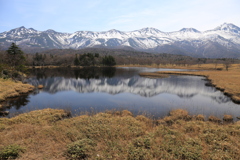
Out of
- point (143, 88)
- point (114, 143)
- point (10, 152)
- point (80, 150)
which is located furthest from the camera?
point (143, 88)

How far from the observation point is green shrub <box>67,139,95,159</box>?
35.4 ft

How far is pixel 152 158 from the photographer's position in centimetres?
1032

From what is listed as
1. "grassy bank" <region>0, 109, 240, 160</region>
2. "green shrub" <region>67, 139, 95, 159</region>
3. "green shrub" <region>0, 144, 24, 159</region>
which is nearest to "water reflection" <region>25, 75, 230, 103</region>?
"grassy bank" <region>0, 109, 240, 160</region>

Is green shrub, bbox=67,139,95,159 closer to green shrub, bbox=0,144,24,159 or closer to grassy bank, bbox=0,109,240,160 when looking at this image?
grassy bank, bbox=0,109,240,160

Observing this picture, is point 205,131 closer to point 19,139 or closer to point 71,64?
point 19,139

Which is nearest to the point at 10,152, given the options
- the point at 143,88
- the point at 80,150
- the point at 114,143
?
the point at 80,150

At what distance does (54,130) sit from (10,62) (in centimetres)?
6950

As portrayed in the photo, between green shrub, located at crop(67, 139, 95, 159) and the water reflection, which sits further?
the water reflection

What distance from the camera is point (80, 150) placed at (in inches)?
433

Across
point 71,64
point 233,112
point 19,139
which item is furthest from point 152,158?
point 71,64

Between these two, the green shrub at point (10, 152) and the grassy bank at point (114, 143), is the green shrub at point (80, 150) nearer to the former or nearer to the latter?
the grassy bank at point (114, 143)

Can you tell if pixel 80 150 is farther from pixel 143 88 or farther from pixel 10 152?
pixel 143 88

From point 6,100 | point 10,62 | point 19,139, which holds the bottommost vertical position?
point 6,100

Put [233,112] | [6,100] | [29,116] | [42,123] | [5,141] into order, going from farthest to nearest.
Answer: [6,100] < [233,112] < [29,116] < [42,123] < [5,141]
